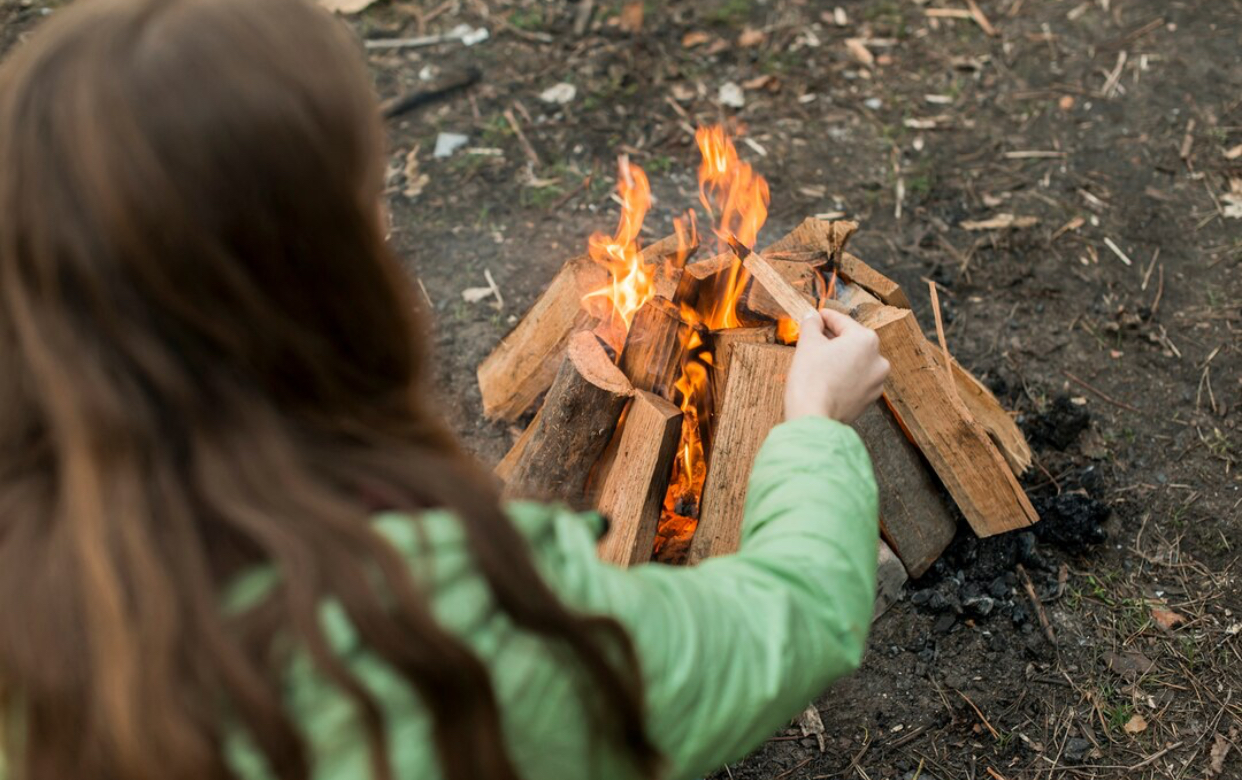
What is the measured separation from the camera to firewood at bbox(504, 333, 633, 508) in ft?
8.59

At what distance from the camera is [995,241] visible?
4.01 m

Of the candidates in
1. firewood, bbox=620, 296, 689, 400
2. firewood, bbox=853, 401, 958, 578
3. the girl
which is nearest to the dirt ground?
firewood, bbox=853, 401, 958, 578

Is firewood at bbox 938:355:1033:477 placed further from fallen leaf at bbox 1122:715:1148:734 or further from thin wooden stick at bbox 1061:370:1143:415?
fallen leaf at bbox 1122:715:1148:734

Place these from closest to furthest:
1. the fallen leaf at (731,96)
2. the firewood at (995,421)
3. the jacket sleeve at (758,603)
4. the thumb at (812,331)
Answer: the jacket sleeve at (758,603) < the thumb at (812,331) < the firewood at (995,421) < the fallen leaf at (731,96)

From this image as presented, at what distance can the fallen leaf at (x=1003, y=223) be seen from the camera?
13.4 ft

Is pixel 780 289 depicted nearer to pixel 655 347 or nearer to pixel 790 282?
pixel 790 282

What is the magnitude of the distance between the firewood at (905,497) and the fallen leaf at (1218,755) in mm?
865

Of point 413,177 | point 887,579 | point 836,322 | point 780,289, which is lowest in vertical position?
point 887,579

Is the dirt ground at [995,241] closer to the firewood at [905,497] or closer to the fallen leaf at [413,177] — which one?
the fallen leaf at [413,177]

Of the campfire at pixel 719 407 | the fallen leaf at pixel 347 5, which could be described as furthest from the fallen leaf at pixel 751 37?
the campfire at pixel 719 407

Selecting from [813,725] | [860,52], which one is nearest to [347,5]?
[860,52]

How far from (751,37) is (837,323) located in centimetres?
338

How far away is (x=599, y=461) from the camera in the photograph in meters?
2.83

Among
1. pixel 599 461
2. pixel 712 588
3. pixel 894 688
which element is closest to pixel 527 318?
pixel 599 461
